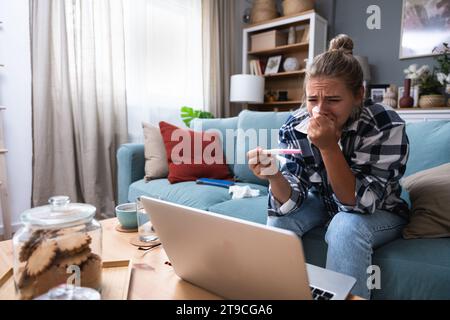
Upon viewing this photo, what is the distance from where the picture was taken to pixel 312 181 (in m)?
1.07

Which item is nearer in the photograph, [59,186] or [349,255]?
[349,255]

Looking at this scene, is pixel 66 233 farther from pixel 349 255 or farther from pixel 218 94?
pixel 218 94

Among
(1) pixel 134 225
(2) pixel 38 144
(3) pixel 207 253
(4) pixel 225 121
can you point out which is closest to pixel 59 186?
(2) pixel 38 144

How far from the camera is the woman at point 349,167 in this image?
2.75 feet

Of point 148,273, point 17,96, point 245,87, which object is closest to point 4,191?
point 17,96

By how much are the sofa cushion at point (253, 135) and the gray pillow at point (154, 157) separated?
17.6 inches

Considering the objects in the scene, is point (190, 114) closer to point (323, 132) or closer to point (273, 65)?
point (273, 65)

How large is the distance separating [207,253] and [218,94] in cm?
270

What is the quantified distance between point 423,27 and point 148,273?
2.96m

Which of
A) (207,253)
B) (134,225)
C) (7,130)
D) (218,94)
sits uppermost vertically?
(218,94)

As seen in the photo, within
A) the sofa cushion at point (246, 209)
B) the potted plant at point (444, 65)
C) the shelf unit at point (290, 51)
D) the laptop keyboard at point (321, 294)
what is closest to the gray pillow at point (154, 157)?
the sofa cushion at point (246, 209)

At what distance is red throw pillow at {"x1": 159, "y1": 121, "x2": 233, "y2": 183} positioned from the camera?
1816 millimetres

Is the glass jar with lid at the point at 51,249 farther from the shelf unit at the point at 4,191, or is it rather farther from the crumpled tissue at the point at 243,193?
the shelf unit at the point at 4,191
